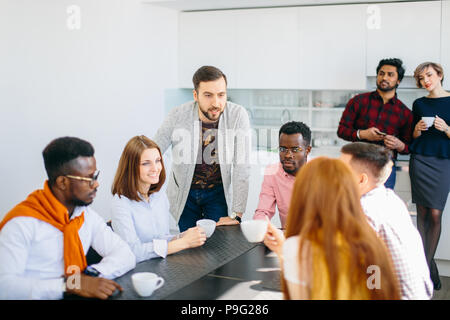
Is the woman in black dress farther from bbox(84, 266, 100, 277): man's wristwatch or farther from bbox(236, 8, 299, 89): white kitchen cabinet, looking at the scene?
bbox(84, 266, 100, 277): man's wristwatch

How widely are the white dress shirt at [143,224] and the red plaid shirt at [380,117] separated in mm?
1863

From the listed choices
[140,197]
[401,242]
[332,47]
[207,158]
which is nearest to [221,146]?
[207,158]

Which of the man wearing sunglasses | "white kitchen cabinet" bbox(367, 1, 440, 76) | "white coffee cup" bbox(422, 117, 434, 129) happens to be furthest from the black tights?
the man wearing sunglasses

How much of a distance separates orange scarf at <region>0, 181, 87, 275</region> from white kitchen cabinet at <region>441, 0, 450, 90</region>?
10.9ft

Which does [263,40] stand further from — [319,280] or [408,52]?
[319,280]

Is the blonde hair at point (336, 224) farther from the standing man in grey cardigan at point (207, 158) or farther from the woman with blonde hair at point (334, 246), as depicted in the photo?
the standing man in grey cardigan at point (207, 158)

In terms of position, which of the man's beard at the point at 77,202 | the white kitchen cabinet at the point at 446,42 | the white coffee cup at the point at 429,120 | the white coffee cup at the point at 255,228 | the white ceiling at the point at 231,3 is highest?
the white ceiling at the point at 231,3

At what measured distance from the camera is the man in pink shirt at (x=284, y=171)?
8.16 feet

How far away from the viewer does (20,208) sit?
5.37ft

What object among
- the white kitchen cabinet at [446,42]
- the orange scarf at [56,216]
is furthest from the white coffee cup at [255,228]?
the white kitchen cabinet at [446,42]

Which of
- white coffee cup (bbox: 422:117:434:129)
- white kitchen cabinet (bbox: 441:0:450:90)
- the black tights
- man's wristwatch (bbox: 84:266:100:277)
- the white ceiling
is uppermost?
the white ceiling

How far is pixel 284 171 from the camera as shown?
259 cm

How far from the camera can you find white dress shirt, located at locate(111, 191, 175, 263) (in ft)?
6.42

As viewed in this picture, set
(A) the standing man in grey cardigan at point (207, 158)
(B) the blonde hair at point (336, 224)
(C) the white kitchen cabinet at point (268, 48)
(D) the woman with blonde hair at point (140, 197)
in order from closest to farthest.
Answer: (B) the blonde hair at point (336, 224), (D) the woman with blonde hair at point (140, 197), (A) the standing man in grey cardigan at point (207, 158), (C) the white kitchen cabinet at point (268, 48)
